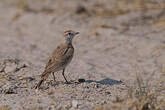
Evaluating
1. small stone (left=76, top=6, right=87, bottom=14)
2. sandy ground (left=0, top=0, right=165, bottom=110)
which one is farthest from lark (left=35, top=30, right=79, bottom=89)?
small stone (left=76, top=6, right=87, bottom=14)

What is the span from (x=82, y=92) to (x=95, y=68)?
10.1 feet

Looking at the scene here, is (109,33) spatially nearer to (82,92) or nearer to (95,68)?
(95,68)

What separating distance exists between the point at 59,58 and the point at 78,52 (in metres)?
4.04

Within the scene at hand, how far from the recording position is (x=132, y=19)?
12.5m

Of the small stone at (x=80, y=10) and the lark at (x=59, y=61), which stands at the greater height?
the small stone at (x=80, y=10)

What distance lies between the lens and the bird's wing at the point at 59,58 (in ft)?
20.9

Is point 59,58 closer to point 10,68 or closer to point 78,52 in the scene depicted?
point 10,68

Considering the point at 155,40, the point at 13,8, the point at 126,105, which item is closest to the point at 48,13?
the point at 13,8

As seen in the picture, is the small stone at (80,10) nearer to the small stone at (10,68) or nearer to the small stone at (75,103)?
the small stone at (10,68)

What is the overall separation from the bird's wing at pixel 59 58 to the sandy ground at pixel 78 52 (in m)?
0.32

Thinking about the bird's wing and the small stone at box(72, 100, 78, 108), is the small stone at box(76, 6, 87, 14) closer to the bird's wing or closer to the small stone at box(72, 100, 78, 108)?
the bird's wing

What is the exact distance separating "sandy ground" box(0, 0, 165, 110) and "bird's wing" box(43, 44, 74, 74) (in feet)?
1.05

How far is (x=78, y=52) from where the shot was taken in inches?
416

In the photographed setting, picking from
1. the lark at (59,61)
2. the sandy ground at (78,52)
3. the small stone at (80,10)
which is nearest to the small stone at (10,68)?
the sandy ground at (78,52)
